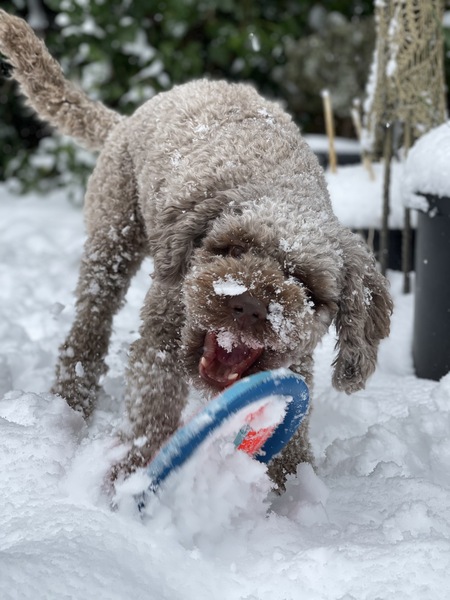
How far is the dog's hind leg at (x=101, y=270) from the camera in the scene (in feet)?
10.4

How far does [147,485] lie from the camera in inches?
82.8

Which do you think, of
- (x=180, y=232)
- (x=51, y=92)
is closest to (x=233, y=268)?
(x=180, y=232)

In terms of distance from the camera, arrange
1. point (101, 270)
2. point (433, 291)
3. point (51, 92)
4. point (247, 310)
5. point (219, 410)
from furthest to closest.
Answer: point (51, 92) < point (433, 291) < point (101, 270) < point (247, 310) < point (219, 410)

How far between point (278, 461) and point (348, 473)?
24 cm

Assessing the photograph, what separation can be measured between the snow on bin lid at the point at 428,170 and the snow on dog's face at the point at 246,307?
3.53ft

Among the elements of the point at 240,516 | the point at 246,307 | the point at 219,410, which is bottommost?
the point at 240,516

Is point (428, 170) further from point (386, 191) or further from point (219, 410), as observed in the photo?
point (219, 410)

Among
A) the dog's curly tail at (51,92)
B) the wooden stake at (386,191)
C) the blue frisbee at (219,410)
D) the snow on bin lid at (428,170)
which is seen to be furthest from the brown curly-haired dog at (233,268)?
the wooden stake at (386,191)

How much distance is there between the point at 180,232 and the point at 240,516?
845 millimetres

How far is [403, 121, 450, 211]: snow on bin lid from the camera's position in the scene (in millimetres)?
3165

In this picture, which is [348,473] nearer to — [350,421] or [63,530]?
[350,421]

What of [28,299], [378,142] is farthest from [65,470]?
[378,142]

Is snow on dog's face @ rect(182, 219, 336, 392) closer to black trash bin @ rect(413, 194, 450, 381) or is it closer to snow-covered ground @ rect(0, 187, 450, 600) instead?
snow-covered ground @ rect(0, 187, 450, 600)

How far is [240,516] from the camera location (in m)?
2.19
